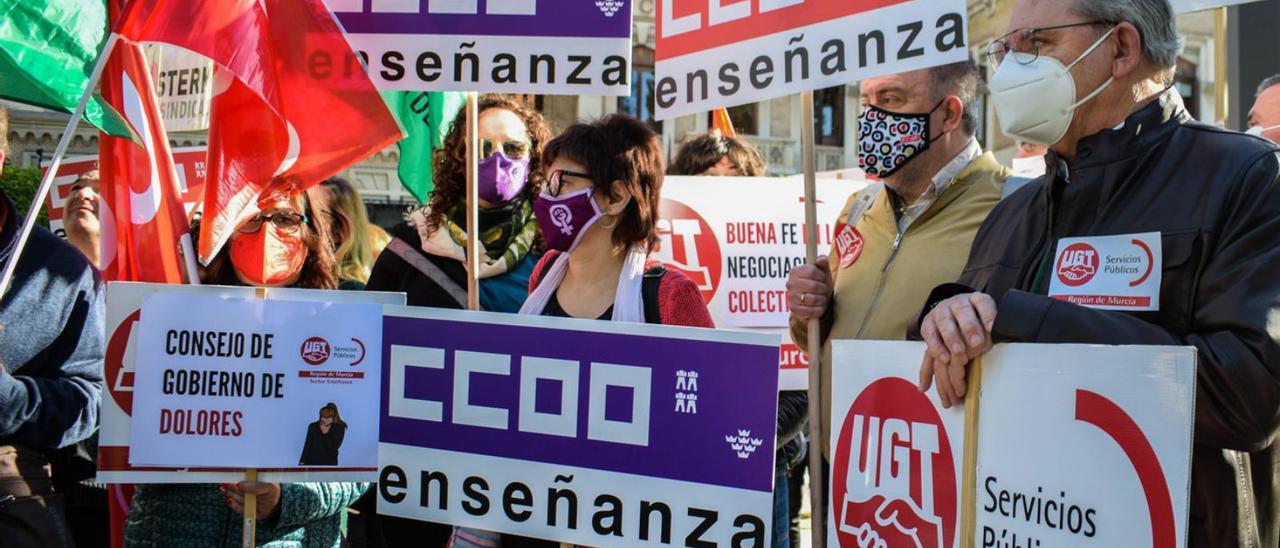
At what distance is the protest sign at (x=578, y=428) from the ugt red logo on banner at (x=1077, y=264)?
605 millimetres

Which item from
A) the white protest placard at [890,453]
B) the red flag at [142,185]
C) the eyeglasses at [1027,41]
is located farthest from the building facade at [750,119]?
the white protest placard at [890,453]

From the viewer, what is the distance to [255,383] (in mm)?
2986

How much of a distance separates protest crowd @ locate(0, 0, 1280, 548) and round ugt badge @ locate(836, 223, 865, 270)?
0.04 meters

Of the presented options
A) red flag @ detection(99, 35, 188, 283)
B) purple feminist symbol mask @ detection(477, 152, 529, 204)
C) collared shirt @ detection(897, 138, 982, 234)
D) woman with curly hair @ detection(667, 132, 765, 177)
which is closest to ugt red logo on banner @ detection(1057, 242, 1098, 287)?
collared shirt @ detection(897, 138, 982, 234)

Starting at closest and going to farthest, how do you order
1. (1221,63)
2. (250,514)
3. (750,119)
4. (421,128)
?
1. (250,514)
2. (421,128)
3. (1221,63)
4. (750,119)

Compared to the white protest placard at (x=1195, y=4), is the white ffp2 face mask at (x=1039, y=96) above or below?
below

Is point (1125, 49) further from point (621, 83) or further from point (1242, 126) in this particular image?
point (1242, 126)

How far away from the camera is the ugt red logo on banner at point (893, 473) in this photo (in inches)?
87.4

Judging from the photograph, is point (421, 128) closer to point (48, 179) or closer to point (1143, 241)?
point (48, 179)

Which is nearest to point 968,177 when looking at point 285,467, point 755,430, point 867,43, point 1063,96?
point 867,43

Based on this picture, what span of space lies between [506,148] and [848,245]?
4.09 ft

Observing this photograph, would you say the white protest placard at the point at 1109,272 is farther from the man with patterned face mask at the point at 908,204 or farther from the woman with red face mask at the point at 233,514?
the woman with red face mask at the point at 233,514

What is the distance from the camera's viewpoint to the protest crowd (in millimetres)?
2094

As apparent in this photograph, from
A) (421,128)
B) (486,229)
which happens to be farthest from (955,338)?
(421,128)
